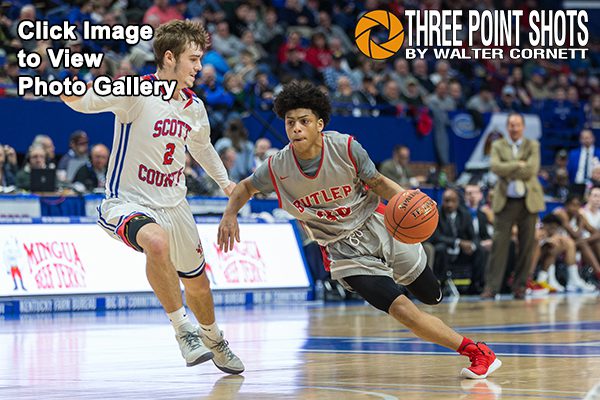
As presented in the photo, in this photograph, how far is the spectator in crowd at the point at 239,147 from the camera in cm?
1557

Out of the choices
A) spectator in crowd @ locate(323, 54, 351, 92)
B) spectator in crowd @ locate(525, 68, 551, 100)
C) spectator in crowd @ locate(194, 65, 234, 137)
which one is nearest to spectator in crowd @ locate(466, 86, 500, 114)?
spectator in crowd @ locate(525, 68, 551, 100)

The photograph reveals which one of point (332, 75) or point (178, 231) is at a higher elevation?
point (332, 75)

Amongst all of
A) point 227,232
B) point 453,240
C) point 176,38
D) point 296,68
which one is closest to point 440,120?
point 296,68

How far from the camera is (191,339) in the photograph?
610 cm

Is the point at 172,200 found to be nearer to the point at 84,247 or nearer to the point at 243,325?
the point at 243,325

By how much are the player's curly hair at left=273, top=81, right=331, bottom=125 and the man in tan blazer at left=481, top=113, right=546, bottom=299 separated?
8.48 meters

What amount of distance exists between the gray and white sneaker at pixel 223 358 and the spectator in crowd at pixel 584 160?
46.1ft

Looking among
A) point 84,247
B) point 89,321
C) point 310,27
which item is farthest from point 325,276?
point 310,27

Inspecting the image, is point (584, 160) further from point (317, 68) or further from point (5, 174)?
point (5, 174)

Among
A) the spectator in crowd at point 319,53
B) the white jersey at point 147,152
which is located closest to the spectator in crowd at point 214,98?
the spectator in crowd at point 319,53

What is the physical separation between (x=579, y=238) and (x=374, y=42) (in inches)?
241

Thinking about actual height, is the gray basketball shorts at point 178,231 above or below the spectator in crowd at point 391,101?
below

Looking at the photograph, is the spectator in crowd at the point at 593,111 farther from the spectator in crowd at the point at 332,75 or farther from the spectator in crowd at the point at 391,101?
the spectator in crowd at the point at 332,75

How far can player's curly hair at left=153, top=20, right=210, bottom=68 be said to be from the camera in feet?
20.5
